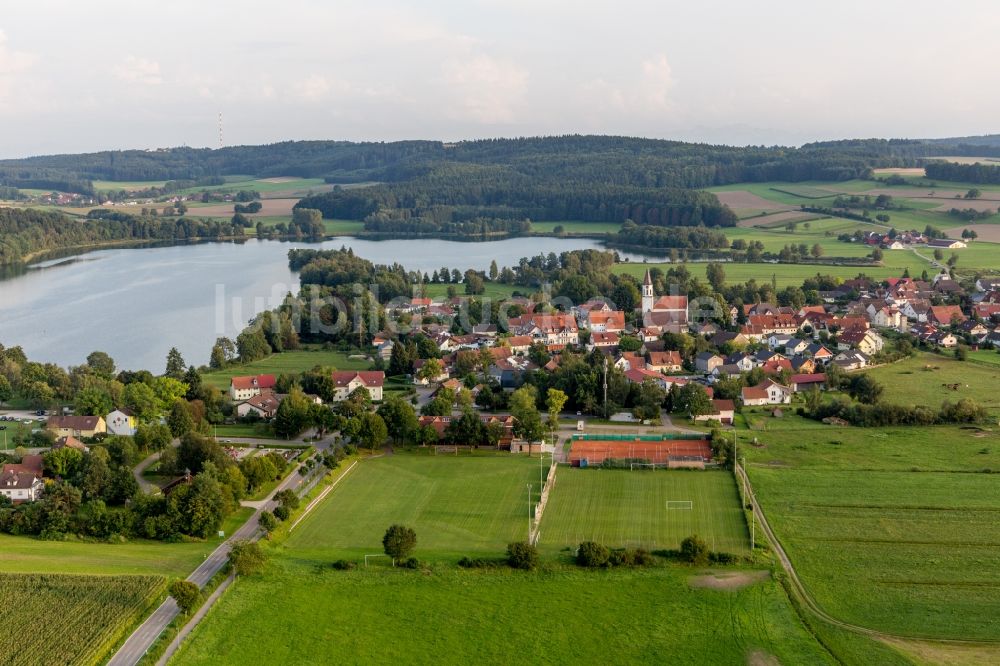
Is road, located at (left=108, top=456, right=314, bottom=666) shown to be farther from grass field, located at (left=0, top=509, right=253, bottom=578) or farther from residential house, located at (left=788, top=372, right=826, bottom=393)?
residential house, located at (left=788, top=372, right=826, bottom=393)

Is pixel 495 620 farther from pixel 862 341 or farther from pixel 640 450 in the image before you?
pixel 862 341

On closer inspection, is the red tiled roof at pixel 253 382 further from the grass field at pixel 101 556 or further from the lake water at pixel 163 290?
the grass field at pixel 101 556

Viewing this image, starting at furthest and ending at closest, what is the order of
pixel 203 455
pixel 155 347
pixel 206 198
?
pixel 206 198 → pixel 155 347 → pixel 203 455

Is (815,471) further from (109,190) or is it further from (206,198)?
(109,190)

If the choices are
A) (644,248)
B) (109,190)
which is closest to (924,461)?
(644,248)

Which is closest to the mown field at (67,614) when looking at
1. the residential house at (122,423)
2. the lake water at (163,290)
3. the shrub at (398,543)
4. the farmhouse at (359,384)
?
the shrub at (398,543)

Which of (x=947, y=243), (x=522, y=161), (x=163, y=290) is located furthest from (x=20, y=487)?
(x=522, y=161)
